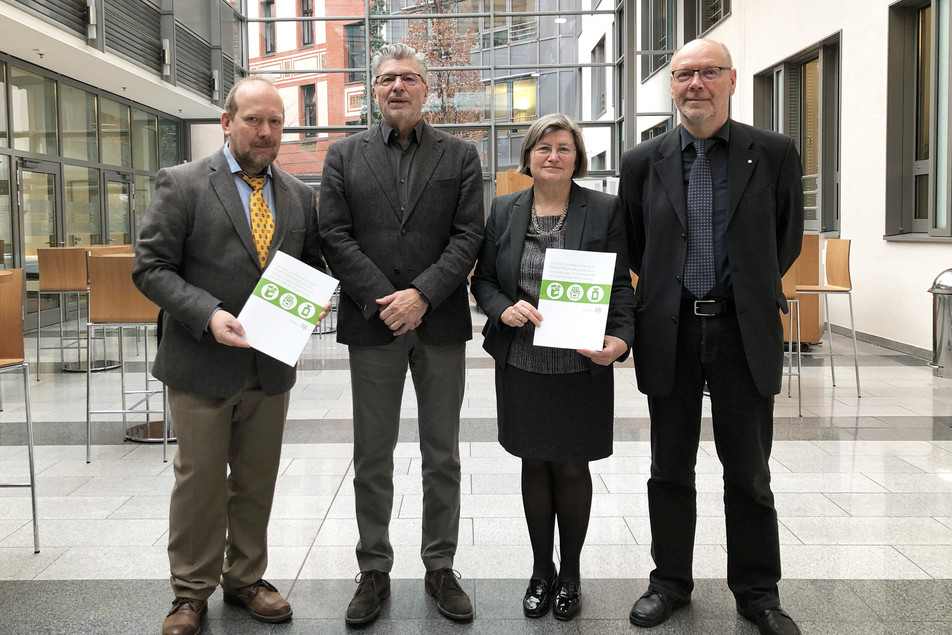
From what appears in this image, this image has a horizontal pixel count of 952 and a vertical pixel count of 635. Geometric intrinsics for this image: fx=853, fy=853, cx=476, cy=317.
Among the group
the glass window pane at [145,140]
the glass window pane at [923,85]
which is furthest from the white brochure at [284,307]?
the glass window pane at [145,140]

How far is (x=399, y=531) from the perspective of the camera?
357 cm

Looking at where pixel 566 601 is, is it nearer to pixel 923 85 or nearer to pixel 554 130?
pixel 554 130

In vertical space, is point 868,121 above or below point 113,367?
above

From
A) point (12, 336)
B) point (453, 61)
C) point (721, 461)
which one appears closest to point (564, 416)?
point (721, 461)

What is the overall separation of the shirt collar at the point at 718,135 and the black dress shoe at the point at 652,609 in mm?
1444

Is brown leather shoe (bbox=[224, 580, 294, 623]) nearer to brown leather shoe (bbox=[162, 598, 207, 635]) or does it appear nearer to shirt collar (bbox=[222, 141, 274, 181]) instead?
brown leather shoe (bbox=[162, 598, 207, 635])

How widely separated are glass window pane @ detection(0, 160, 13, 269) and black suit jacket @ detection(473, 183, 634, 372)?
9462 millimetres

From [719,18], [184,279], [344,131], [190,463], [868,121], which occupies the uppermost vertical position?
[719,18]

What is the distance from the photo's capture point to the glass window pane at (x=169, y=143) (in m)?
16.8

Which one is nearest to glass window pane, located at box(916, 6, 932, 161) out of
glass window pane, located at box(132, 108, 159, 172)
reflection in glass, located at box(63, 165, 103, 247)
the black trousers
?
the black trousers

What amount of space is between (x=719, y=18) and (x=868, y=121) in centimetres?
563

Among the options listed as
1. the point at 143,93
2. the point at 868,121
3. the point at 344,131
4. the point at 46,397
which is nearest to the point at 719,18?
the point at 868,121

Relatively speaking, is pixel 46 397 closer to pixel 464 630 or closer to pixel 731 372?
pixel 464 630

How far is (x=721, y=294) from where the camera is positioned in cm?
262
